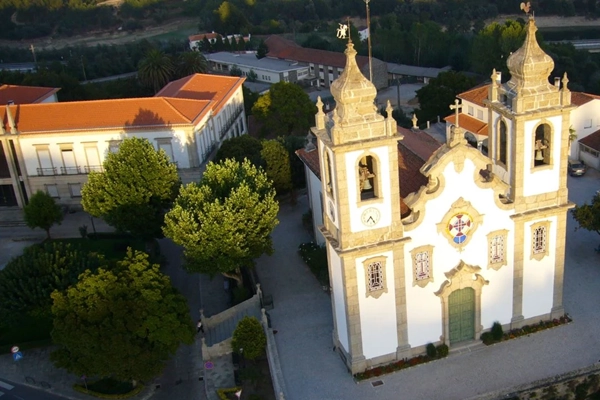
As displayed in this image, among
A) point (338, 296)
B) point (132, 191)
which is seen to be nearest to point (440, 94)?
point (132, 191)

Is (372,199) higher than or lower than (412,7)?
higher

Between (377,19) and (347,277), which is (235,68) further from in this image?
(347,277)

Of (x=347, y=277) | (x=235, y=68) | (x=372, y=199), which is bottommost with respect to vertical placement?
(x=235, y=68)

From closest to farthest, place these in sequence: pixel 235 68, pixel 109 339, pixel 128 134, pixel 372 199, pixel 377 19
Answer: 1. pixel 372 199
2. pixel 109 339
3. pixel 128 134
4. pixel 235 68
5. pixel 377 19

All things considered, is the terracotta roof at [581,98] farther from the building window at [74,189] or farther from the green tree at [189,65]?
the green tree at [189,65]

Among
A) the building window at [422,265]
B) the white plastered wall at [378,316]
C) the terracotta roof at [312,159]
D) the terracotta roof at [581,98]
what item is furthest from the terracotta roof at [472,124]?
the white plastered wall at [378,316]

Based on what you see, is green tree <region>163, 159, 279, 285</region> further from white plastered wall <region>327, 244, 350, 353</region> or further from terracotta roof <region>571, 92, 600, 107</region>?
terracotta roof <region>571, 92, 600, 107</region>

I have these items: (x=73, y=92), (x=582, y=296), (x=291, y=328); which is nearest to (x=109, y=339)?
(x=291, y=328)
